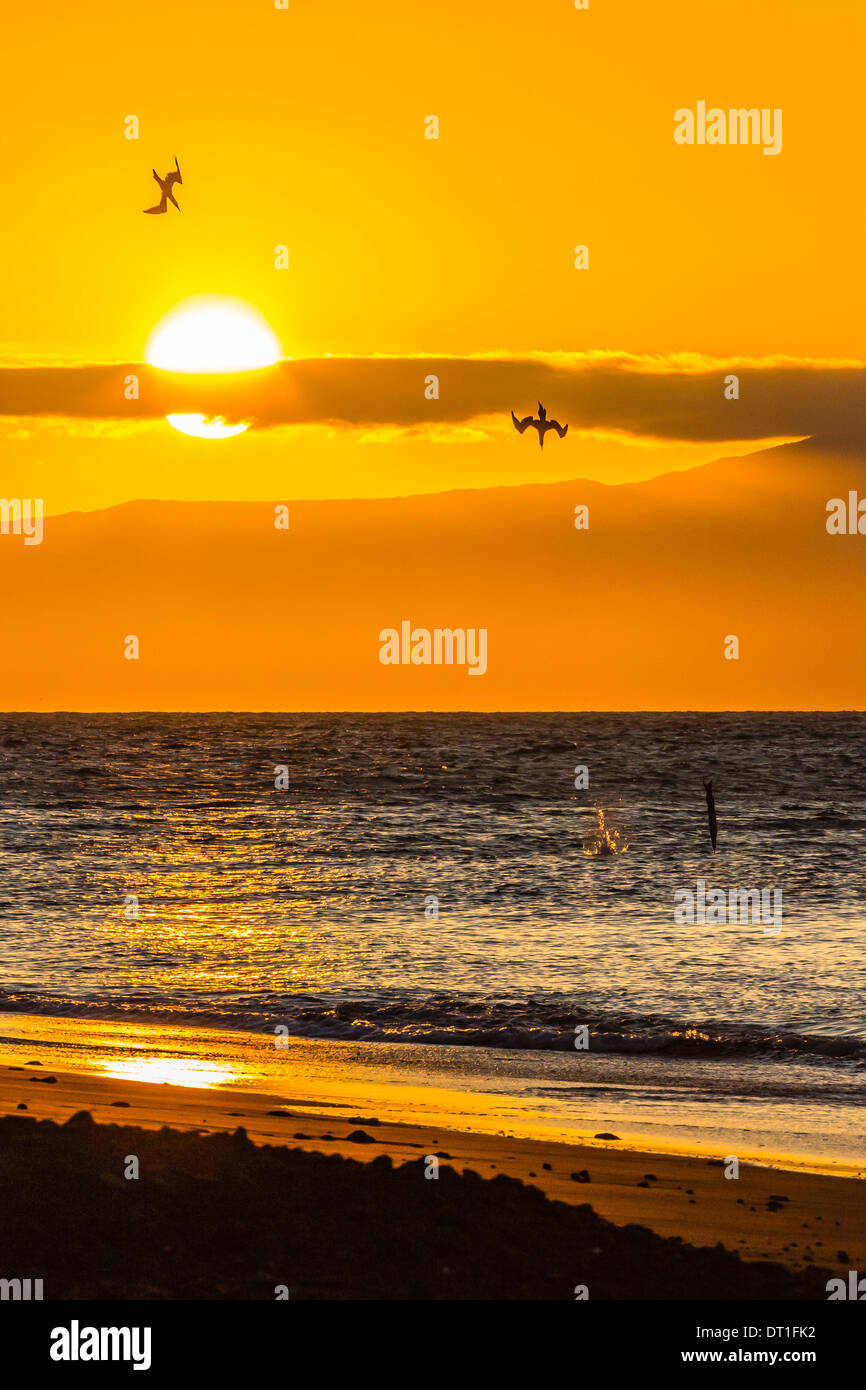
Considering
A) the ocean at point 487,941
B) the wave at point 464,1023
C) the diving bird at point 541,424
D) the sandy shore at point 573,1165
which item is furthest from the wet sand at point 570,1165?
the diving bird at point 541,424

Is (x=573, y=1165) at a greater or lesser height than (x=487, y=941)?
lesser

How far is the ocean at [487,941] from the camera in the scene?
688 inches

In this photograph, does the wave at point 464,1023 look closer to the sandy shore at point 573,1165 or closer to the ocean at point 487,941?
the ocean at point 487,941

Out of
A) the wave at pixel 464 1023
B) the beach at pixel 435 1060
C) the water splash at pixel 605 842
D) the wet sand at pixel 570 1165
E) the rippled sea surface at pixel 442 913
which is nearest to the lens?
the beach at pixel 435 1060

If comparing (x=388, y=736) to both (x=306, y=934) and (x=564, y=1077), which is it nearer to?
(x=306, y=934)

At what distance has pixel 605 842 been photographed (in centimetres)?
4784

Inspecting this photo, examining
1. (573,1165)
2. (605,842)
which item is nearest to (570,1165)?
(573,1165)

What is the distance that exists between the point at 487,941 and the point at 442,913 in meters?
4.23

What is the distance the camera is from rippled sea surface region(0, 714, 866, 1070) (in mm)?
20672

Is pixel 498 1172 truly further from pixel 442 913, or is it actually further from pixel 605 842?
pixel 605 842

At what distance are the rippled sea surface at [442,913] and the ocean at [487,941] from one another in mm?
94

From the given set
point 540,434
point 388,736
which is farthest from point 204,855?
point 388,736

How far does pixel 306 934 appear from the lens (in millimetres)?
28453

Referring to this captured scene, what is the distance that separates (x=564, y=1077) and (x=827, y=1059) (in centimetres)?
330
